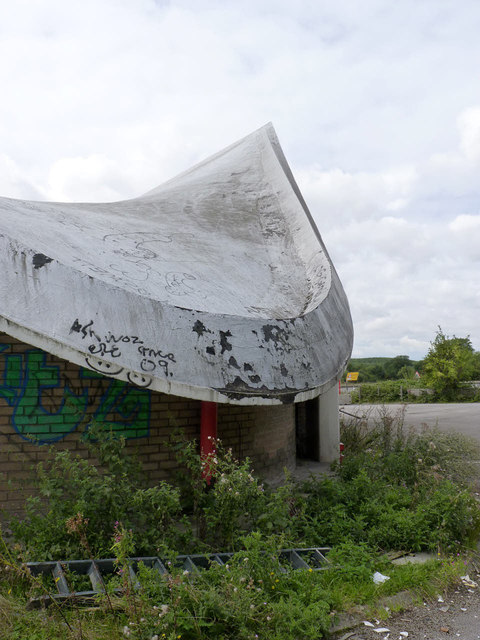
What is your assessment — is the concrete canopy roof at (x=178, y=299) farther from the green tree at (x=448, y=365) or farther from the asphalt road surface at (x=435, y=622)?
the green tree at (x=448, y=365)

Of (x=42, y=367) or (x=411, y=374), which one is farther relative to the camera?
(x=411, y=374)

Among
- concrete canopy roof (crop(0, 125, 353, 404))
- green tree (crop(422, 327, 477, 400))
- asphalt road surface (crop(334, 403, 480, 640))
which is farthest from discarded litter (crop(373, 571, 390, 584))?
green tree (crop(422, 327, 477, 400))

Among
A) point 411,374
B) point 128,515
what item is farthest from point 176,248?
point 411,374

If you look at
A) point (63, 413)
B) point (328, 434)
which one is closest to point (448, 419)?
point (328, 434)

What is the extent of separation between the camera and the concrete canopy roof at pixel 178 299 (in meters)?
4.19

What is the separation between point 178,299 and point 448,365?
2149cm

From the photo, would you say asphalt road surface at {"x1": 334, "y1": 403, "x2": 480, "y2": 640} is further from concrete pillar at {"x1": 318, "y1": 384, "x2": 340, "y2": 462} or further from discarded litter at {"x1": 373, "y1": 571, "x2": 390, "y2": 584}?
concrete pillar at {"x1": 318, "y1": 384, "x2": 340, "y2": 462}

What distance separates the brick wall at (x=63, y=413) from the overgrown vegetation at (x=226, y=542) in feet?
1.64

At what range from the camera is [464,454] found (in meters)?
8.20

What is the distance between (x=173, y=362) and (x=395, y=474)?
137 inches

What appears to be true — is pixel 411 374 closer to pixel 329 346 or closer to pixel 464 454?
pixel 464 454

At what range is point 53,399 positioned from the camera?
4.98m

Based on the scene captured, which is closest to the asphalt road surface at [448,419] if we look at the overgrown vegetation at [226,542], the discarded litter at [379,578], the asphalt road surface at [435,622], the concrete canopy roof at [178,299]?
the concrete canopy roof at [178,299]

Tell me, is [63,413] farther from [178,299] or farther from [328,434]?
[328,434]
